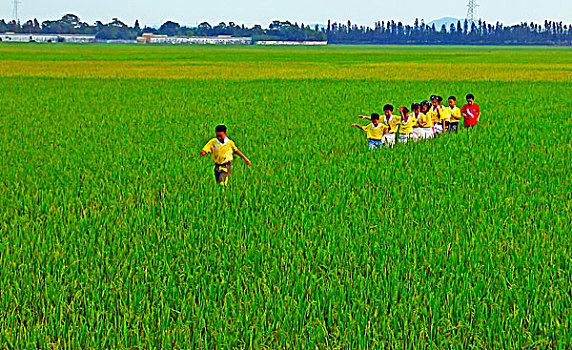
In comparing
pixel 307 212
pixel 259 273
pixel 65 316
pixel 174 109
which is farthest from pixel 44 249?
pixel 174 109

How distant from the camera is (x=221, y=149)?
22.1ft

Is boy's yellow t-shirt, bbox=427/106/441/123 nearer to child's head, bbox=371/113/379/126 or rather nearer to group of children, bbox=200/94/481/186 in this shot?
group of children, bbox=200/94/481/186

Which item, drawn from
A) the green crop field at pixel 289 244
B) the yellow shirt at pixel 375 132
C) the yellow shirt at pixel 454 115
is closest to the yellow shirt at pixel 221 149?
the green crop field at pixel 289 244

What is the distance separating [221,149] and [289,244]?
218cm

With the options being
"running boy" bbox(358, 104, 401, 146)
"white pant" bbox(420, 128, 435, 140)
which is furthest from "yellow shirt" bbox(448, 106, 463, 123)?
"running boy" bbox(358, 104, 401, 146)

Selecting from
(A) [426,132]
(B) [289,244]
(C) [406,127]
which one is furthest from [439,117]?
(B) [289,244]

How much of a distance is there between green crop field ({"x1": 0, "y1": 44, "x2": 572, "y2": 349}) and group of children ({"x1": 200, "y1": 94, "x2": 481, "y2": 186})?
0.29 m

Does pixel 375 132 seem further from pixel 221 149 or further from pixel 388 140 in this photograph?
pixel 221 149

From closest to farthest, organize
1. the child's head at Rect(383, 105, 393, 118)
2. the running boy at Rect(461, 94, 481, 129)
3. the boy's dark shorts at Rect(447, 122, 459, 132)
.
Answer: the child's head at Rect(383, 105, 393, 118) → the boy's dark shorts at Rect(447, 122, 459, 132) → the running boy at Rect(461, 94, 481, 129)

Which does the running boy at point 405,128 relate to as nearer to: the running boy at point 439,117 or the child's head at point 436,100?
the child's head at point 436,100

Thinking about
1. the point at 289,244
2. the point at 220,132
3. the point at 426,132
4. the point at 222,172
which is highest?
the point at 220,132

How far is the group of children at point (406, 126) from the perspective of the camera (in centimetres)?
679

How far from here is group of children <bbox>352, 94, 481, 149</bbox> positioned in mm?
9242

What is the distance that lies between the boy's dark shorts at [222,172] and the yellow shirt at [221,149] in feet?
0.35
